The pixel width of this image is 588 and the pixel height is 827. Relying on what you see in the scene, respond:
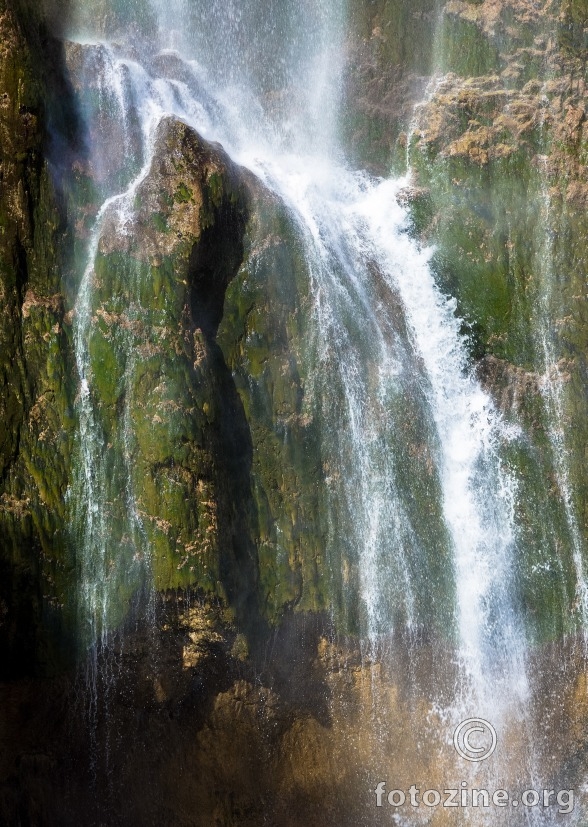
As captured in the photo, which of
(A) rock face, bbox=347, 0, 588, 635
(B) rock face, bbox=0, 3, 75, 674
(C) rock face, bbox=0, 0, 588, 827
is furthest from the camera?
(A) rock face, bbox=347, 0, 588, 635

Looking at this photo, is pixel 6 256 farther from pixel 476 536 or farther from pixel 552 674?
pixel 552 674

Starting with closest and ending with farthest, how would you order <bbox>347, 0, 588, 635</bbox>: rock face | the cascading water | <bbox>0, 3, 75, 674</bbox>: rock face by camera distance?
<bbox>0, 3, 75, 674</bbox>: rock face → the cascading water → <bbox>347, 0, 588, 635</bbox>: rock face

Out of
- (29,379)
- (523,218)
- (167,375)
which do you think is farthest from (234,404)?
(523,218)

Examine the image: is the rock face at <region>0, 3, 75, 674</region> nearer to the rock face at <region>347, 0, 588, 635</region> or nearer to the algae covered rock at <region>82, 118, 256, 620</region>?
the algae covered rock at <region>82, 118, 256, 620</region>

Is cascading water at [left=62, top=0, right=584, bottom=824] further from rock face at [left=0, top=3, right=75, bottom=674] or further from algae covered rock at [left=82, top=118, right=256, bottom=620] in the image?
rock face at [left=0, top=3, right=75, bottom=674]

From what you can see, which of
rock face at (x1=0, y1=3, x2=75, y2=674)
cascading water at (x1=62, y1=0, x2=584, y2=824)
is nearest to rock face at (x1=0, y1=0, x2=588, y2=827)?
rock face at (x1=0, y1=3, x2=75, y2=674)

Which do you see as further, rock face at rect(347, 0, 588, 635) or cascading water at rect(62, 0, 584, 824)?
rock face at rect(347, 0, 588, 635)

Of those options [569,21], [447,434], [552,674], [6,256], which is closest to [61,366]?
[6,256]

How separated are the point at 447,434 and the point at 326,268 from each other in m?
2.53

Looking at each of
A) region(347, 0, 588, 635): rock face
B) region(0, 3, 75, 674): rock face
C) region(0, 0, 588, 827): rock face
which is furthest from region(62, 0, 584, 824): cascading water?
region(0, 3, 75, 674): rock face

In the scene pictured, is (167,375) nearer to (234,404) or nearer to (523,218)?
(234,404)

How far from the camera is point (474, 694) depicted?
9.88 metres

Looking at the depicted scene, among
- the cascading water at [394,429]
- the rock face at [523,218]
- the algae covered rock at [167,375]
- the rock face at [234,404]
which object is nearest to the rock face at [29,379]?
the rock face at [234,404]

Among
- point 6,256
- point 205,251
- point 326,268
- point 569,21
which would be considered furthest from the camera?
point 569,21
